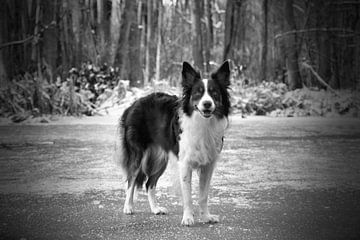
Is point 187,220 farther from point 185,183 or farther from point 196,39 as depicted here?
point 196,39

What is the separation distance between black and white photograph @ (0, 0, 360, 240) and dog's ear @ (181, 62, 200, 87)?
0.02 metres

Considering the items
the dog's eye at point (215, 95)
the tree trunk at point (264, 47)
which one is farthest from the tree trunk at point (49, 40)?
the dog's eye at point (215, 95)

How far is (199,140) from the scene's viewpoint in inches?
188

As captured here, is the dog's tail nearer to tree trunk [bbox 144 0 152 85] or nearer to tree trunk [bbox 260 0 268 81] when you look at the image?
tree trunk [bbox 260 0 268 81]

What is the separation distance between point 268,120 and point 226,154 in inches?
263

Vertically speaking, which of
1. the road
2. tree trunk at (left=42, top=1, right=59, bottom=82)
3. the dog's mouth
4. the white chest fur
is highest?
tree trunk at (left=42, top=1, right=59, bottom=82)

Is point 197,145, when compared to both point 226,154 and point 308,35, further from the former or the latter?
point 308,35

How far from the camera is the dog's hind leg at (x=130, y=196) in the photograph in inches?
201

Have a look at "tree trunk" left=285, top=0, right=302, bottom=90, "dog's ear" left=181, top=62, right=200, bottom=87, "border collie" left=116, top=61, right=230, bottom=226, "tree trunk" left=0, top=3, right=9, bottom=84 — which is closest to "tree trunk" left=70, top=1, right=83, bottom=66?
"tree trunk" left=0, top=3, right=9, bottom=84

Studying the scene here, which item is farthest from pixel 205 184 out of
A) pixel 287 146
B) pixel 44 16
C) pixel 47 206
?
pixel 44 16

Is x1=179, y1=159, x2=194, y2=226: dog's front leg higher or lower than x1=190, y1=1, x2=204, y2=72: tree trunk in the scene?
lower

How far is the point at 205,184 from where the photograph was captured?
4906 millimetres

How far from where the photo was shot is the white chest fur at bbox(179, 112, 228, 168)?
15.7 feet

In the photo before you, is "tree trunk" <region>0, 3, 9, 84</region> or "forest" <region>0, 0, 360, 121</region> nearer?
"forest" <region>0, 0, 360, 121</region>
